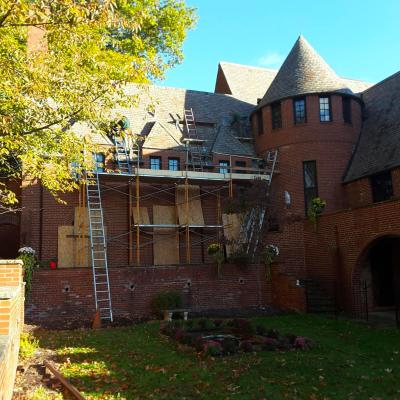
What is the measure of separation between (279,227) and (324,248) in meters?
2.68

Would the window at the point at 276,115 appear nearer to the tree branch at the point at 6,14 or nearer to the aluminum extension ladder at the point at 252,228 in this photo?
the aluminum extension ladder at the point at 252,228

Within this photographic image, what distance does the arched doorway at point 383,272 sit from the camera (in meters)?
18.4

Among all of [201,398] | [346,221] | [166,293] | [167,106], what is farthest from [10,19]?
→ [167,106]

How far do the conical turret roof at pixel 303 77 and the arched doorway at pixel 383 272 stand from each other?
782 centimetres

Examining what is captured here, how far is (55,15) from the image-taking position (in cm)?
724

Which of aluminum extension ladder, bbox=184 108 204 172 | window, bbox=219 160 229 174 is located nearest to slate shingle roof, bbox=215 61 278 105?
aluminum extension ladder, bbox=184 108 204 172

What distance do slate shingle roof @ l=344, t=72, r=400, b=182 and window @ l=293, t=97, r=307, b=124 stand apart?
298cm

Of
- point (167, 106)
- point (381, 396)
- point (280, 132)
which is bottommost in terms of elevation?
point (381, 396)

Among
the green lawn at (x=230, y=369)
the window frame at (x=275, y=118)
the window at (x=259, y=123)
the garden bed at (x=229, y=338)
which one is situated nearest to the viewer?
the green lawn at (x=230, y=369)

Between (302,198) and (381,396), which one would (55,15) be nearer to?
(381,396)

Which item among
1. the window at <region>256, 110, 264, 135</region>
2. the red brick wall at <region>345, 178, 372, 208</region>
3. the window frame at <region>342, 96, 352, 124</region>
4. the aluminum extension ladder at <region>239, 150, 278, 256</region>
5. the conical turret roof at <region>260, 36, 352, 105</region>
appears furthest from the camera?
the window at <region>256, 110, 264, 135</region>

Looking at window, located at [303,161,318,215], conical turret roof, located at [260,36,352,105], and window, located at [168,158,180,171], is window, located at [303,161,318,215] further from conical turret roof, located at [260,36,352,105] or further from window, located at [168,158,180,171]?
window, located at [168,158,180,171]

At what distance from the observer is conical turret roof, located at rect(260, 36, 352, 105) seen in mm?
21547

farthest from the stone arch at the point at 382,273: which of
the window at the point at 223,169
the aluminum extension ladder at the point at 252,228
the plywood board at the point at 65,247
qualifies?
the plywood board at the point at 65,247
